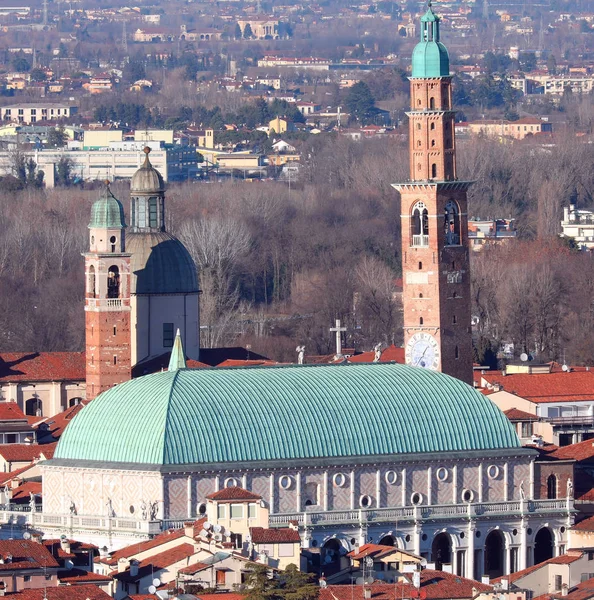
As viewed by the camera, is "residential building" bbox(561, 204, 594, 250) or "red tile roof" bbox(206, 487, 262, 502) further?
"residential building" bbox(561, 204, 594, 250)

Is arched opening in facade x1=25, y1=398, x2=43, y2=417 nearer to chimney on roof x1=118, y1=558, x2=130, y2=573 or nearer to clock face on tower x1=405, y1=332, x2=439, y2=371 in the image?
clock face on tower x1=405, y1=332, x2=439, y2=371

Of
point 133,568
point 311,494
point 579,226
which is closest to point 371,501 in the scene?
point 311,494

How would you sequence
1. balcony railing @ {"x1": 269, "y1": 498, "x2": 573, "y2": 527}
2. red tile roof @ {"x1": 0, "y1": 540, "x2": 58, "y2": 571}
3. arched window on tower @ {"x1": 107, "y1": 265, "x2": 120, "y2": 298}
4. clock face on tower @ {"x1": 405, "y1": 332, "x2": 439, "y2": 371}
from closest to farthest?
red tile roof @ {"x1": 0, "y1": 540, "x2": 58, "y2": 571} → balcony railing @ {"x1": 269, "y1": 498, "x2": 573, "y2": 527} → clock face on tower @ {"x1": 405, "y1": 332, "x2": 439, "y2": 371} → arched window on tower @ {"x1": 107, "y1": 265, "x2": 120, "y2": 298}

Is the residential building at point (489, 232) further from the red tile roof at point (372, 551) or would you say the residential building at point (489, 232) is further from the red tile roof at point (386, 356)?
the red tile roof at point (372, 551)

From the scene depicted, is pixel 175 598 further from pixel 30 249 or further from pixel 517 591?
pixel 30 249

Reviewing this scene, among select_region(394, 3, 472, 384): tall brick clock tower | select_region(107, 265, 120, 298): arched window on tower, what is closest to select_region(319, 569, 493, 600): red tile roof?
select_region(394, 3, 472, 384): tall brick clock tower

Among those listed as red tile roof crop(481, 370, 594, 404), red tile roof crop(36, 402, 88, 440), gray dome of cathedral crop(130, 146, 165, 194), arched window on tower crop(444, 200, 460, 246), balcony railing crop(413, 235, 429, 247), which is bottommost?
red tile roof crop(36, 402, 88, 440)

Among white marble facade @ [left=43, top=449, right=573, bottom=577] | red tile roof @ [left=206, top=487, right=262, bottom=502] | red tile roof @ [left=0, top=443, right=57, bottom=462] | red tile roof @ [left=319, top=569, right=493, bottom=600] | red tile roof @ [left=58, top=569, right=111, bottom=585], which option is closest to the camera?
red tile roof @ [left=319, top=569, right=493, bottom=600]
